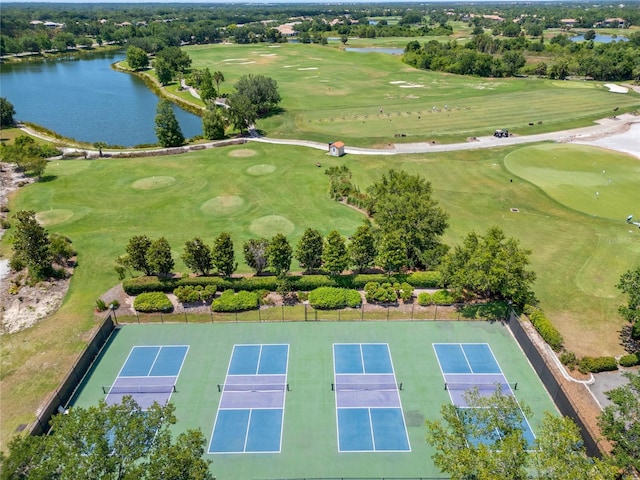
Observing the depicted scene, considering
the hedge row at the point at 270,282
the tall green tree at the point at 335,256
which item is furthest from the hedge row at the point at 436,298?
the tall green tree at the point at 335,256

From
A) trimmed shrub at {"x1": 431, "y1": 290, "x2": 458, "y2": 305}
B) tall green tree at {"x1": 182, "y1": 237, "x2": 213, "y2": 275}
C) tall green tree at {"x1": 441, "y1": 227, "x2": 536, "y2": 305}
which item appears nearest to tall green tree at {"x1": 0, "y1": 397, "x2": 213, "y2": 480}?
tall green tree at {"x1": 182, "y1": 237, "x2": 213, "y2": 275}

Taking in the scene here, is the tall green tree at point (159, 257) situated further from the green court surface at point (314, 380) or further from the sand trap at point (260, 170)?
the sand trap at point (260, 170)

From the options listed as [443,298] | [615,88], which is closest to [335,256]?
[443,298]

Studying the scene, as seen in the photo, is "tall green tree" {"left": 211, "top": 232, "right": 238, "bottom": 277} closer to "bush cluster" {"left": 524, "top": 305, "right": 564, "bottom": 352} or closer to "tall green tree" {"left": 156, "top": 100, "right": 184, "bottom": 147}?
"bush cluster" {"left": 524, "top": 305, "right": 564, "bottom": 352}

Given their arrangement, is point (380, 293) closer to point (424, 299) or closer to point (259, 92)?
point (424, 299)

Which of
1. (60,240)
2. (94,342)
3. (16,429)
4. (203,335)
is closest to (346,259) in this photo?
(203,335)
